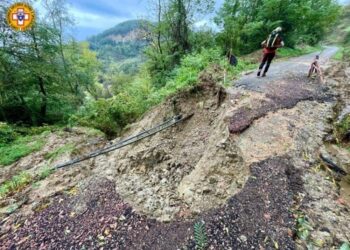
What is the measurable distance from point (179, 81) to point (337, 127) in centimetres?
537

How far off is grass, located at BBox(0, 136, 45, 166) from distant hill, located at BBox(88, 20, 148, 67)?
38.7ft

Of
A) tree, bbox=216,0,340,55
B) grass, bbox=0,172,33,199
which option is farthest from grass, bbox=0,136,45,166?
tree, bbox=216,0,340,55

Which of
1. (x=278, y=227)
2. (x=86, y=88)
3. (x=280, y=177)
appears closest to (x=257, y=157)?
(x=280, y=177)

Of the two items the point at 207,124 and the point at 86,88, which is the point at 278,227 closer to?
the point at 207,124

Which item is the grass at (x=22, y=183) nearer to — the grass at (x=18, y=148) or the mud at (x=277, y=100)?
the grass at (x=18, y=148)

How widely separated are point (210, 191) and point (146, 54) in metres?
15.6

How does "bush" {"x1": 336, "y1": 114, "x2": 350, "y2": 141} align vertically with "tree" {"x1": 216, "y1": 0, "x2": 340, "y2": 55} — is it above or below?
below

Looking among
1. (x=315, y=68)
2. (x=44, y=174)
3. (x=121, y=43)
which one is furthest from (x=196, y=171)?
(x=121, y=43)

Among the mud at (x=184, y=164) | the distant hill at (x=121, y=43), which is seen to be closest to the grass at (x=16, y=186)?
the mud at (x=184, y=164)

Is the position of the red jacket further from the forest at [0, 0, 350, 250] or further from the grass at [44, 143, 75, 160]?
the grass at [44, 143, 75, 160]

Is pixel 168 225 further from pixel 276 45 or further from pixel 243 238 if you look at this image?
pixel 276 45

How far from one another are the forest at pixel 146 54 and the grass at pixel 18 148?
3.77 feet

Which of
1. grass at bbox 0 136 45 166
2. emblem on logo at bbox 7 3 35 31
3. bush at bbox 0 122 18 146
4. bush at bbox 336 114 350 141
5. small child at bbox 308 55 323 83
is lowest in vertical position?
bush at bbox 336 114 350 141

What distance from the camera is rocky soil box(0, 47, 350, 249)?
2.74 m
